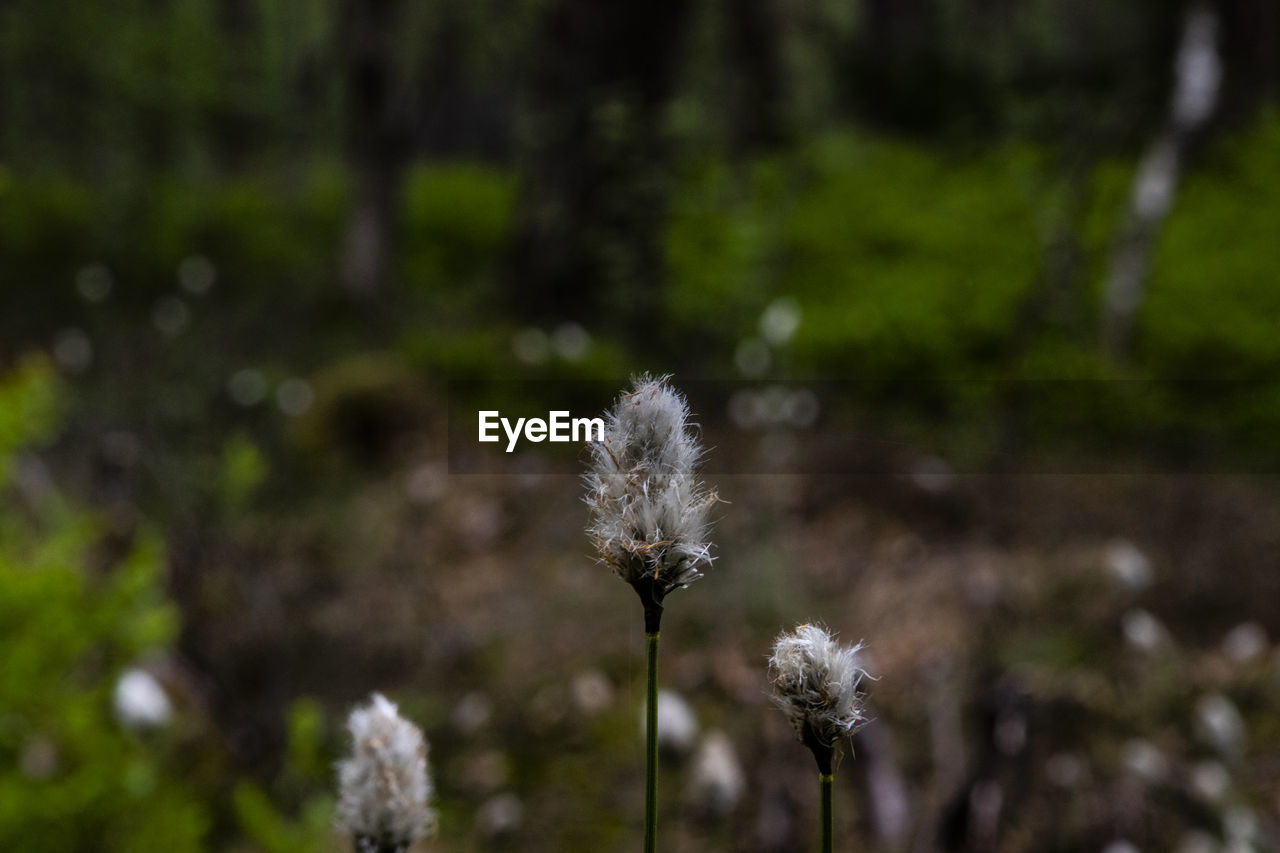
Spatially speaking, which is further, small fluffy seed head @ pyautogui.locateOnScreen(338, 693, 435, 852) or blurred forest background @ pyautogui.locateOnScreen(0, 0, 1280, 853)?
blurred forest background @ pyautogui.locateOnScreen(0, 0, 1280, 853)

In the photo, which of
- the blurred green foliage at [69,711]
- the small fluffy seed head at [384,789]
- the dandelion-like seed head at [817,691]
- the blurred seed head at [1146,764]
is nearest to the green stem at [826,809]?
the dandelion-like seed head at [817,691]

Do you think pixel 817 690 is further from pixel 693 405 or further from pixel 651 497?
pixel 693 405

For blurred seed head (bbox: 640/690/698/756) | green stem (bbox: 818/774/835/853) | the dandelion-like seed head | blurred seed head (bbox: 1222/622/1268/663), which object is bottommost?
green stem (bbox: 818/774/835/853)

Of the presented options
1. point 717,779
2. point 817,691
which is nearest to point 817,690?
point 817,691

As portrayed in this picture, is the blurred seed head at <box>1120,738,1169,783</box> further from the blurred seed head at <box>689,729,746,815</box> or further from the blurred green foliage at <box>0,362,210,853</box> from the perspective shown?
the blurred green foliage at <box>0,362,210,853</box>

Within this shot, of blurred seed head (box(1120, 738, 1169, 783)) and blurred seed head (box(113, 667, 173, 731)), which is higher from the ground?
blurred seed head (box(113, 667, 173, 731))

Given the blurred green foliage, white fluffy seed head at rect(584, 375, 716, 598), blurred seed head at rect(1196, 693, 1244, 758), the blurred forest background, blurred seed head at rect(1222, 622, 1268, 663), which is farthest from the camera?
blurred seed head at rect(1222, 622, 1268, 663)

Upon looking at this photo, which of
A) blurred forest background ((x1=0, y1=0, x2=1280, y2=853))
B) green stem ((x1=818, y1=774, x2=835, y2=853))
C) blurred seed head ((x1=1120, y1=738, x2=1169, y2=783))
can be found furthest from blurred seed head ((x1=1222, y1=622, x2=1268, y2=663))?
green stem ((x1=818, y1=774, x2=835, y2=853))

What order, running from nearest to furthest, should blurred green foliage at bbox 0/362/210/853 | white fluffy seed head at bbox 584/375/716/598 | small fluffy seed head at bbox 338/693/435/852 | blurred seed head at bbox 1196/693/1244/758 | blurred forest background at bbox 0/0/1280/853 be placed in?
white fluffy seed head at bbox 584/375/716/598
small fluffy seed head at bbox 338/693/435/852
blurred green foliage at bbox 0/362/210/853
blurred seed head at bbox 1196/693/1244/758
blurred forest background at bbox 0/0/1280/853
